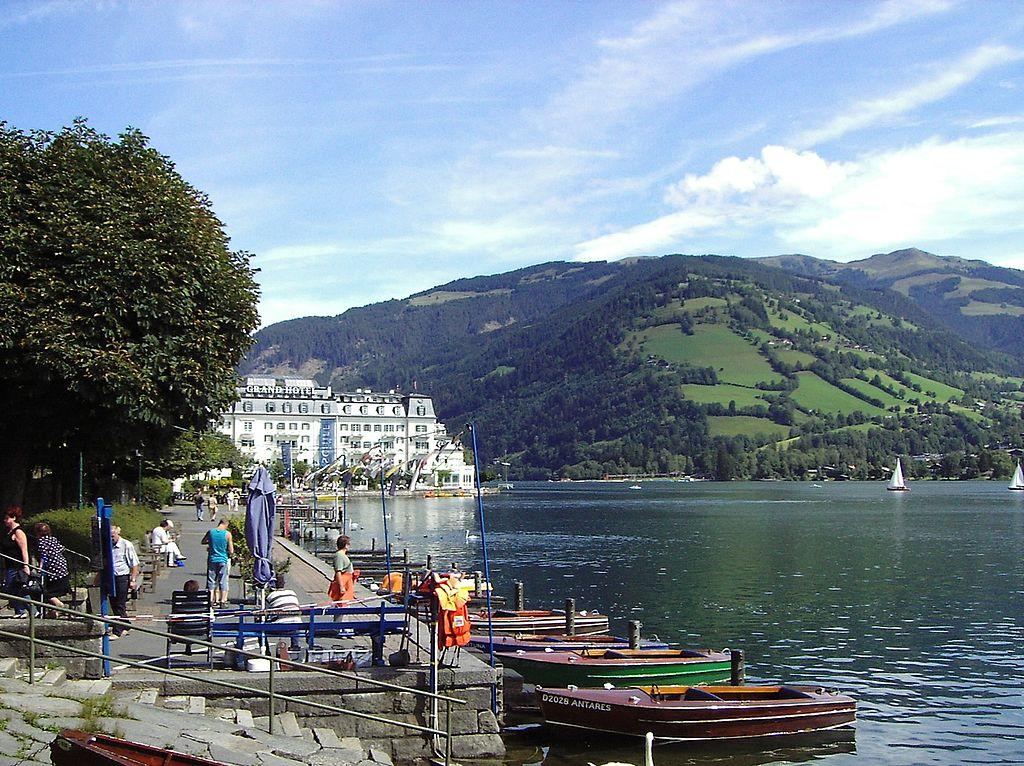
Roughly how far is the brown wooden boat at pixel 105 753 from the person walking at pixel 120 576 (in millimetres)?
7244

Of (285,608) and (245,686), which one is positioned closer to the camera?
(245,686)

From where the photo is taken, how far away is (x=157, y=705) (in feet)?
54.5

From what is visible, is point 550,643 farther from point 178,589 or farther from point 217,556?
point 178,589

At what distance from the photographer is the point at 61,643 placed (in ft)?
55.6

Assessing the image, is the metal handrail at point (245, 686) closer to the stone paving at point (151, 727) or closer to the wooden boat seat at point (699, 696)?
the stone paving at point (151, 727)

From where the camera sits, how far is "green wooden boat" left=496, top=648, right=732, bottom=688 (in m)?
25.5

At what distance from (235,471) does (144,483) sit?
67307 mm

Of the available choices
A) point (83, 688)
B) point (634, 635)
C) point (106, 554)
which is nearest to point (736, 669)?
point (634, 635)

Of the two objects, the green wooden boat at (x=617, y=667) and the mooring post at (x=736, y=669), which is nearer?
the mooring post at (x=736, y=669)

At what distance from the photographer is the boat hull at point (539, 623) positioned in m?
32.7

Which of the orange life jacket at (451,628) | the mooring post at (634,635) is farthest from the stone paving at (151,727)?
the mooring post at (634,635)

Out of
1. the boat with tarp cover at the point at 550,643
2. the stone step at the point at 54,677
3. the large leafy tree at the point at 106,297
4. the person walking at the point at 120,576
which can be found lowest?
the boat with tarp cover at the point at 550,643

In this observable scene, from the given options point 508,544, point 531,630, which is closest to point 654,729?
point 531,630

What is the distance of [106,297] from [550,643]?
1513cm
